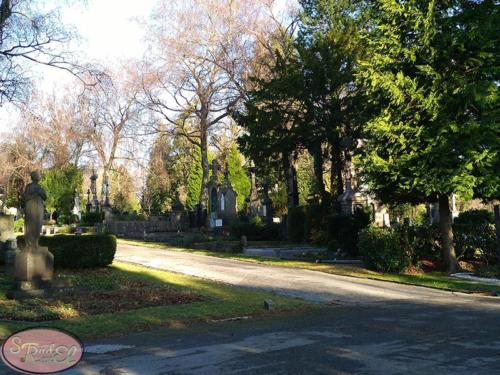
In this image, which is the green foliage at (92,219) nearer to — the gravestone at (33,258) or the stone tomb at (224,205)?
the stone tomb at (224,205)

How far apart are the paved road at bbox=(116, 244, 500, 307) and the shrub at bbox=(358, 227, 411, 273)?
6.25 ft

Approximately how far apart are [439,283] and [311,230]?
559 inches

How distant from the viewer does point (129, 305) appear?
11.5 meters

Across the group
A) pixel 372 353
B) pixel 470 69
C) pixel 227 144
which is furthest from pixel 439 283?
pixel 227 144

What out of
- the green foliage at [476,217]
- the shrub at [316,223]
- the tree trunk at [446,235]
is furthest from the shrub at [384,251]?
the shrub at [316,223]

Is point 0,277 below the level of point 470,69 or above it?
below

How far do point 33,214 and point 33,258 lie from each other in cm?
112

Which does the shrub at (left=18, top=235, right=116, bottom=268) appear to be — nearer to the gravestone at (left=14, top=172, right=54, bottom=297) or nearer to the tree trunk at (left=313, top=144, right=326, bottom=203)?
the gravestone at (left=14, top=172, right=54, bottom=297)

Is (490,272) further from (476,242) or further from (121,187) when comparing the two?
(121,187)

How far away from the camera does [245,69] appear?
4016 cm

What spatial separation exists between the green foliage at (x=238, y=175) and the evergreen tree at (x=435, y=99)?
40119mm

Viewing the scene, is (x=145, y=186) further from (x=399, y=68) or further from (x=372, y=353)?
(x=372, y=353)

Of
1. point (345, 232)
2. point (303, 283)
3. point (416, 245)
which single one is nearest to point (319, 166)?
point (345, 232)

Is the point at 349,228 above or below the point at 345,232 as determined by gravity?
above
